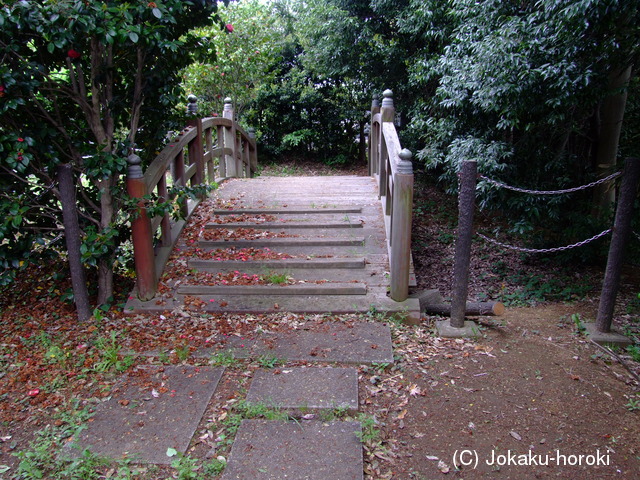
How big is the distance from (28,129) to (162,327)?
6.43 ft

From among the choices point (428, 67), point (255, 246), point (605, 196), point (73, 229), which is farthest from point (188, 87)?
point (605, 196)

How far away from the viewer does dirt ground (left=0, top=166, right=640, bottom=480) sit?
260cm

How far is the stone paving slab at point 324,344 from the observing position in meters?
3.57

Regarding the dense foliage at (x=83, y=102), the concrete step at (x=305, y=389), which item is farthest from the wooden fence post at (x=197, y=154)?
the concrete step at (x=305, y=389)

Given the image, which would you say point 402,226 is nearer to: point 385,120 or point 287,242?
point 287,242

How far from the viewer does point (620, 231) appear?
3779 millimetres

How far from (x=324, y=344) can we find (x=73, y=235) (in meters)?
2.24

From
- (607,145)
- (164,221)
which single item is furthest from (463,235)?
(607,145)

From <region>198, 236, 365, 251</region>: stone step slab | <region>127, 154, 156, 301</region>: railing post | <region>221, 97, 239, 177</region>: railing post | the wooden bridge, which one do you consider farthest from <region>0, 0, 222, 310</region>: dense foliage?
<region>221, 97, 239, 177</region>: railing post

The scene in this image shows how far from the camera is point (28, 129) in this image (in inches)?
155

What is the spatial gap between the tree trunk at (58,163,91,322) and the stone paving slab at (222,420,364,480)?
6.96 ft

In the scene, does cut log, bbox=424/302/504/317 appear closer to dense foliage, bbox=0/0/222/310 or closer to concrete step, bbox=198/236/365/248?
concrete step, bbox=198/236/365/248

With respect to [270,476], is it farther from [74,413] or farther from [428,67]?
[428,67]

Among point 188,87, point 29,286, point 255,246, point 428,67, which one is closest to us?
point 29,286
